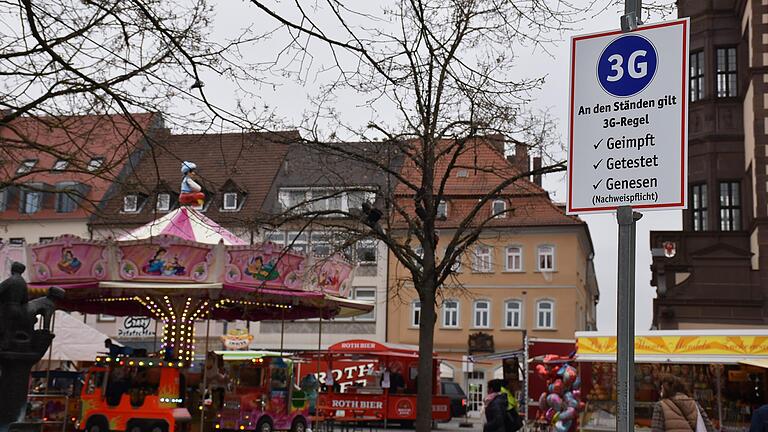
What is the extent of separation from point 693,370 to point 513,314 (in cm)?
2573

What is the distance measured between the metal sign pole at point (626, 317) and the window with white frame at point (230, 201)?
48.2 m

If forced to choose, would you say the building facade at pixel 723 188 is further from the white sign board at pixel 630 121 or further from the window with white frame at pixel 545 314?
the white sign board at pixel 630 121

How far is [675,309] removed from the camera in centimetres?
2753

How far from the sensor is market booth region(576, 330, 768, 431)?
19.9 m

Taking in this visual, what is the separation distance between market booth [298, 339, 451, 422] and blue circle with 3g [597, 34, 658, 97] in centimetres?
2455

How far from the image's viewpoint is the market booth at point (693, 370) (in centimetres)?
1989

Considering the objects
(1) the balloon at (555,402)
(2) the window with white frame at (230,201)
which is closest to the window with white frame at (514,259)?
(2) the window with white frame at (230,201)

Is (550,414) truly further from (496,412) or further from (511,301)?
(511,301)

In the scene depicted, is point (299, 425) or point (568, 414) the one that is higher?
point (568, 414)

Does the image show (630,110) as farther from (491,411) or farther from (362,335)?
(362,335)

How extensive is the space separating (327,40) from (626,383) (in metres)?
4.00

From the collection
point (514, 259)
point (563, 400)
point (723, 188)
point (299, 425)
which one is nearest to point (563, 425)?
point (563, 400)

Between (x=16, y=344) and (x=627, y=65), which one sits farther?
(x=16, y=344)

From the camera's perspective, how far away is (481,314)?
48406mm
